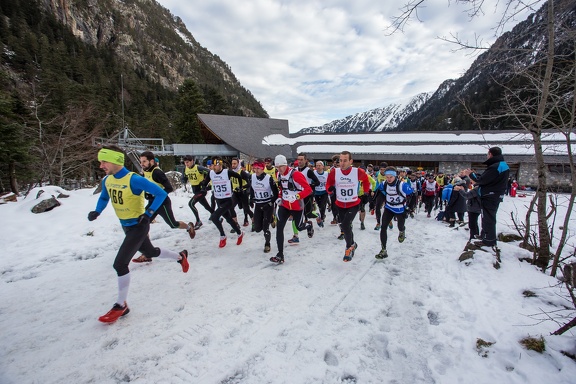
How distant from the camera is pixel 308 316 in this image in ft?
11.6

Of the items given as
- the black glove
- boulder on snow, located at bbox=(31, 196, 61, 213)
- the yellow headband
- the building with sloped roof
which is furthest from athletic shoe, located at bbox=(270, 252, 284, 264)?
the building with sloped roof

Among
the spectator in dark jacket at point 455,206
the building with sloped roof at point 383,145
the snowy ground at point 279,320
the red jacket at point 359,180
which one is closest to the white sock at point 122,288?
the snowy ground at point 279,320

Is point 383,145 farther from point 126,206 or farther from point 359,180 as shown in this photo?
point 126,206

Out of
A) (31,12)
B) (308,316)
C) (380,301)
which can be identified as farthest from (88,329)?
(31,12)

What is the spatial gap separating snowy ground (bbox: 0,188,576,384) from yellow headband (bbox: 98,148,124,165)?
6.87 ft

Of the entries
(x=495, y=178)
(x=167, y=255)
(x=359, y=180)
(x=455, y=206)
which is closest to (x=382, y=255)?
(x=359, y=180)

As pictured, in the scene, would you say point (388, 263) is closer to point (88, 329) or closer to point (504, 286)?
point (504, 286)

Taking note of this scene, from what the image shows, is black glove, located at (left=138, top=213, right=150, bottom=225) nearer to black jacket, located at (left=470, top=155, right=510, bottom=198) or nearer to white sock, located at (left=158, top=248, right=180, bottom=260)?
white sock, located at (left=158, top=248, right=180, bottom=260)

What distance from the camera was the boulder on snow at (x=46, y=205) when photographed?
764 cm

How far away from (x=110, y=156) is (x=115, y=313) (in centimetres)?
211

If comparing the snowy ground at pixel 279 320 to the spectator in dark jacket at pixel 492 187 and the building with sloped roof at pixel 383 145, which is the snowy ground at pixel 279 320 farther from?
the building with sloped roof at pixel 383 145

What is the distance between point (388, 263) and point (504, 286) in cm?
188

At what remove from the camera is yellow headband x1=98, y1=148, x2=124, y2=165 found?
352cm

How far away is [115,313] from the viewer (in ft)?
11.2
